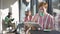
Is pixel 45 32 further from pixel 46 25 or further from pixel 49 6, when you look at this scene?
pixel 49 6

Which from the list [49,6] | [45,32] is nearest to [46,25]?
[45,32]

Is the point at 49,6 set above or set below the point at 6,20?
above

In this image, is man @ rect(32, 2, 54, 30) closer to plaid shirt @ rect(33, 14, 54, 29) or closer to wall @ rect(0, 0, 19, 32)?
plaid shirt @ rect(33, 14, 54, 29)

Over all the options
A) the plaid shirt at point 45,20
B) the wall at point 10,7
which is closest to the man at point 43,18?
the plaid shirt at point 45,20

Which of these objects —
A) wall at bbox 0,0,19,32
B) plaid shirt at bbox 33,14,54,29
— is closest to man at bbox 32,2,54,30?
plaid shirt at bbox 33,14,54,29

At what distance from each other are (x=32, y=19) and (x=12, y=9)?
197 mm

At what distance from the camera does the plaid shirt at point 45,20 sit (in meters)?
0.91

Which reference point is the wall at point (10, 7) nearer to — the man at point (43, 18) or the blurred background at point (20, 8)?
the blurred background at point (20, 8)

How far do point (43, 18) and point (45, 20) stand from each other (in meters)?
0.02

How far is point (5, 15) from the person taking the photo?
96 cm

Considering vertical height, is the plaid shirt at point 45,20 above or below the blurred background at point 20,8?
below

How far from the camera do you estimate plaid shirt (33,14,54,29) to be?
91 centimetres

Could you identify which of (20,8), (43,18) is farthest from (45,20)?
(20,8)

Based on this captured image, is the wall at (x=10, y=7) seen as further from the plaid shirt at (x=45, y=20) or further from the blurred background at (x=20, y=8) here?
the plaid shirt at (x=45, y=20)
